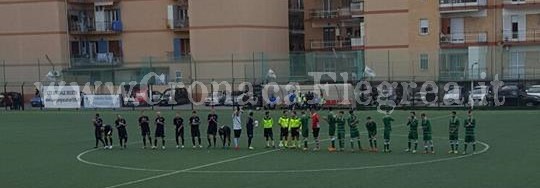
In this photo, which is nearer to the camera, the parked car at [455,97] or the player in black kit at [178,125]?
the player in black kit at [178,125]

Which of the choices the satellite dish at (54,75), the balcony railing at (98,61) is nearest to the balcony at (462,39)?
the balcony railing at (98,61)

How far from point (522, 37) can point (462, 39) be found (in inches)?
161

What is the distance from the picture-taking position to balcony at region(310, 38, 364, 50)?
5666 cm

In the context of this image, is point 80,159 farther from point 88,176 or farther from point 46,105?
point 46,105

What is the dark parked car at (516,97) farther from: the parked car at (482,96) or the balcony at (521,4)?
the balcony at (521,4)

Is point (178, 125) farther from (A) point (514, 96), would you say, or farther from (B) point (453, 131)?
(A) point (514, 96)

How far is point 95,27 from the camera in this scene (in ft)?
211

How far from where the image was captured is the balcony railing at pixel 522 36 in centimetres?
4984

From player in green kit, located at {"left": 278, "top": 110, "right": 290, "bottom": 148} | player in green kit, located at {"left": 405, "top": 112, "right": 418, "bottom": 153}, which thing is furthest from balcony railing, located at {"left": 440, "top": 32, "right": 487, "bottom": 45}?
player in green kit, located at {"left": 405, "top": 112, "right": 418, "bottom": 153}

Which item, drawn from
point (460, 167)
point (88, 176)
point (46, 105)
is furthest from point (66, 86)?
point (460, 167)

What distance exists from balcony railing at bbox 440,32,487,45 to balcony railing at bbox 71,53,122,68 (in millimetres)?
27138

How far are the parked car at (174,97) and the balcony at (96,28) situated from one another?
1161 cm

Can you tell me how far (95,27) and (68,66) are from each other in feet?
15.6

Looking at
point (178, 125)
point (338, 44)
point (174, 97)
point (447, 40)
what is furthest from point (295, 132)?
point (338, 44)
